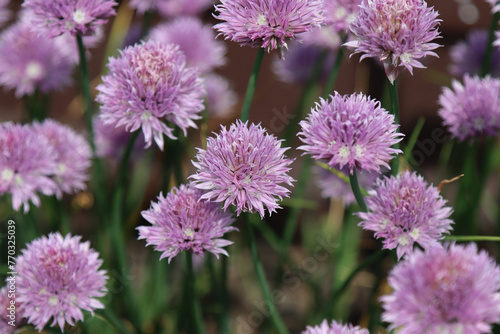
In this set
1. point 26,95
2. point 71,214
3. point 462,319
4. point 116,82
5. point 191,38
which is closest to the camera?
point 462,319

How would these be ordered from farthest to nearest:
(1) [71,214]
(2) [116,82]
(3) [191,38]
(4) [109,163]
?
(4) [109,163] → (1) [71,214] → (3) [191,38] → (2) [116,82]

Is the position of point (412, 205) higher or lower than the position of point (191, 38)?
lower

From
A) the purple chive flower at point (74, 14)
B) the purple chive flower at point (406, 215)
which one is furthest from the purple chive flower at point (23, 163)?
the purple chive flower at point (406, 215)

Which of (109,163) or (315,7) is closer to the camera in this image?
(315,7)

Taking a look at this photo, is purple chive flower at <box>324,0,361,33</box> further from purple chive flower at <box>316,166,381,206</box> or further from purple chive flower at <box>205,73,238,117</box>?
purple chive flower at <box>205,73,238,117</box>

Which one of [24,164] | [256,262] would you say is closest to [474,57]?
[256,262]

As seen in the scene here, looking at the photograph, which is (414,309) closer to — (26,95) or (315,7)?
(315,7)

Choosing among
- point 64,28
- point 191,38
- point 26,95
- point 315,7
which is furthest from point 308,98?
point 26,95
